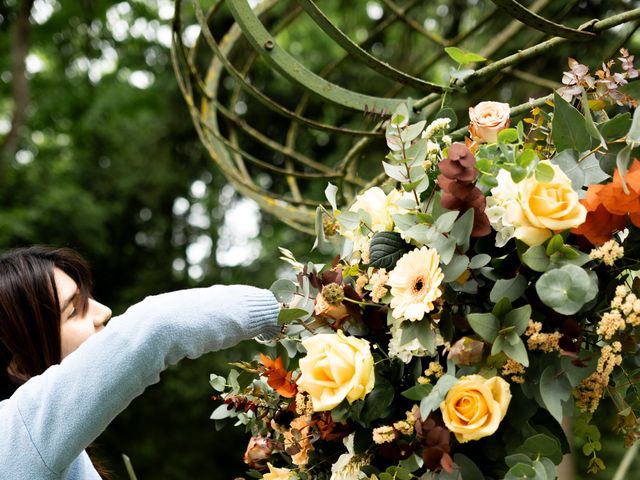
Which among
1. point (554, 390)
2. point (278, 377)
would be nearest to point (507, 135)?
point (554, 390)

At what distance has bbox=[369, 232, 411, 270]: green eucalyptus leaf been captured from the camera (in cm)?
89

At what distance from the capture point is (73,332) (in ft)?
4.53

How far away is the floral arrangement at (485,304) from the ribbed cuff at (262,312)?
0.28ft

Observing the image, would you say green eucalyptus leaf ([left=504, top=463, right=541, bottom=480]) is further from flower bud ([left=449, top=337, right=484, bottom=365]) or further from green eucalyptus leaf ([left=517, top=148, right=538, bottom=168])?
green eucalyptus leaf ([left=517, top=148, right=538, bottom=168])

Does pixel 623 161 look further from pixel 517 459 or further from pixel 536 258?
pixel 517 459

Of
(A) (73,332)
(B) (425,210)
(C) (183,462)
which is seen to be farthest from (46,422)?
(C) (183,462)

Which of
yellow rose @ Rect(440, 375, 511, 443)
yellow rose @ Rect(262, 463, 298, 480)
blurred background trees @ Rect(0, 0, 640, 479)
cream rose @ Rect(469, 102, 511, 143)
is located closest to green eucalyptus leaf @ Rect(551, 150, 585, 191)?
cream rose @ Rect(469, 102, 511, 143)

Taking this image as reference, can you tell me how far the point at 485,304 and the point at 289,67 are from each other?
2.08ft

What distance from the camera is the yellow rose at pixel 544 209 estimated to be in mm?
786

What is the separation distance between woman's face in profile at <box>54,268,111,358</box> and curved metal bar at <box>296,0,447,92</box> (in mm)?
576

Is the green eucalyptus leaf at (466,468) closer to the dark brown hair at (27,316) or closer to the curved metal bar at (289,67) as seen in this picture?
the curved metal bar at (289,67)

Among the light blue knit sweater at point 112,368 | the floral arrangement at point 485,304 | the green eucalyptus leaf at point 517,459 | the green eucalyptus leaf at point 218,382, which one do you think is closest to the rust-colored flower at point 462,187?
the floral arrangement at point 485,304

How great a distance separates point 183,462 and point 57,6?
445 centimetres

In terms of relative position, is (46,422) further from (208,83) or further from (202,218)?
(202,218)
